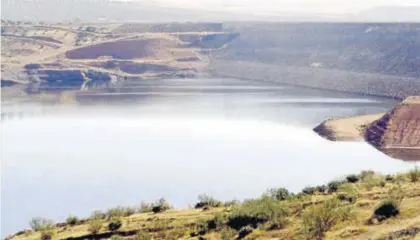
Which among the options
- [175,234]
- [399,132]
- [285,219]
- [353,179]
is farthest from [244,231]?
[399,132]

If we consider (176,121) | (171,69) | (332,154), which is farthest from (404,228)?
(171,69)

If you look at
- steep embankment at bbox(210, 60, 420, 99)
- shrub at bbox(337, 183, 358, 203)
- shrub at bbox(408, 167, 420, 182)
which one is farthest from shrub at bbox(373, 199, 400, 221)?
steep embankment at bbox(210, 60, 420, 99)

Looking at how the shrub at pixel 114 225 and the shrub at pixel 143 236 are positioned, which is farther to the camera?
the shrub at pixel 114 225

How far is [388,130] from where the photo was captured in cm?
5434

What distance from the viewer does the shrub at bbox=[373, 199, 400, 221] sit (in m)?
18.7

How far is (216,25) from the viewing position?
453ft

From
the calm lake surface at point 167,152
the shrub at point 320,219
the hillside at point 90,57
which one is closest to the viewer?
the shrub at point 320,219

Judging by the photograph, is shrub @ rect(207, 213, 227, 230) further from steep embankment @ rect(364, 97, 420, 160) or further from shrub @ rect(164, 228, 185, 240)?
steep embankment @ rect(364, 97, 420, 160)

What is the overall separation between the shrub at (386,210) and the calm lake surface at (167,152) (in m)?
13.8

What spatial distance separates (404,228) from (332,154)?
29.8 m

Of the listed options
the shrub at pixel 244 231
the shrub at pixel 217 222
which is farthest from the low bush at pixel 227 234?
the shrub at pixel 217 222

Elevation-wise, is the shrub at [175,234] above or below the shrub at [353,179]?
below

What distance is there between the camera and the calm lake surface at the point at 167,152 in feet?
112

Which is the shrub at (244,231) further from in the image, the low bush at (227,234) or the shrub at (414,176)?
the shrub at (414,176)
